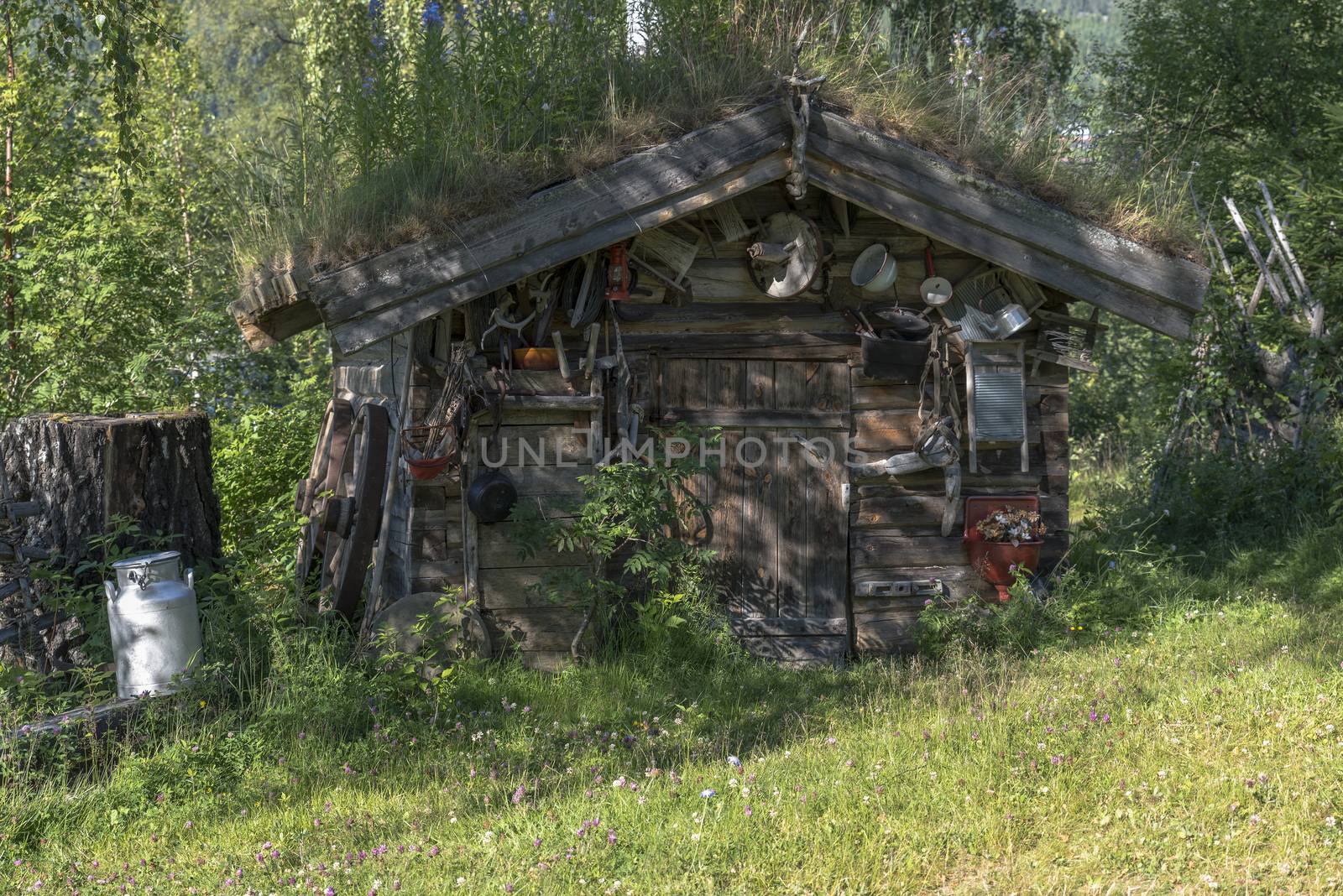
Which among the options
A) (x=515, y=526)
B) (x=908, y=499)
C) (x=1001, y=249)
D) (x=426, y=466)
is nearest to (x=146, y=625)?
(x=426, y=466)

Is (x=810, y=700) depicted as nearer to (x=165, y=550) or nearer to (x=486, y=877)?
(x=486, y=877)

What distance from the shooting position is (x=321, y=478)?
764 cm

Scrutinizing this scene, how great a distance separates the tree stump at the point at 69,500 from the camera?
595 centimetres

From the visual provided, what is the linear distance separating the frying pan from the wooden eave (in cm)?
36

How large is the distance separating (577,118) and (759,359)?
1889 millimetres

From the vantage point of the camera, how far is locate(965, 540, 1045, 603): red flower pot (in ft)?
24.3

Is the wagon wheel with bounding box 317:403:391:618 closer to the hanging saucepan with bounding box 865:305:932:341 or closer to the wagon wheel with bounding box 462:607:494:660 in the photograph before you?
the wagon wheel with bounding box 462:607:494:660

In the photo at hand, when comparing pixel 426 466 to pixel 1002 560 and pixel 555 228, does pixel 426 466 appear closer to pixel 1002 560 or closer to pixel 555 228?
pixel 555 228

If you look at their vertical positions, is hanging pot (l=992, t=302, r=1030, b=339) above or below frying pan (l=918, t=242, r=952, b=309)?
below

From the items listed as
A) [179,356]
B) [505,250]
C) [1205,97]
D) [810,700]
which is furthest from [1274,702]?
[1205,97]

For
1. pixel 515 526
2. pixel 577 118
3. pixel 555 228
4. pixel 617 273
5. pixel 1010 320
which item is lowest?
pixel 515 526

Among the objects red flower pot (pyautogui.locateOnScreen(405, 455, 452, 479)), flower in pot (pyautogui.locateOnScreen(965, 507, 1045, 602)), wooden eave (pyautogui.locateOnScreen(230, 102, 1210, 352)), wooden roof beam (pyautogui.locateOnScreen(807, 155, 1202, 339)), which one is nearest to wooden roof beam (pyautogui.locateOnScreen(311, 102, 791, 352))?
wooden eave (pyautogui.locateOnScreen(230, 102, 1210, 352))

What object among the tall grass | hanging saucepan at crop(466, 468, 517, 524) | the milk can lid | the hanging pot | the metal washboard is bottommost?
the milk can lid

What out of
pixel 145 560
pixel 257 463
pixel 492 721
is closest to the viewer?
pixel 145 560
